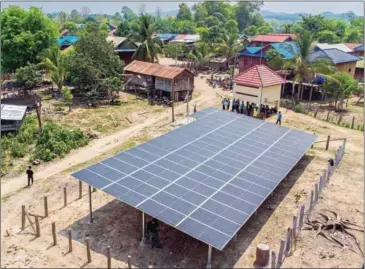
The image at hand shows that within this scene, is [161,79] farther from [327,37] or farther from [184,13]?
[184,13]

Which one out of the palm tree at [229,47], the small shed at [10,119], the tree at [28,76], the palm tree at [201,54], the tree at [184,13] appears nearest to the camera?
the small shed at [10,119]

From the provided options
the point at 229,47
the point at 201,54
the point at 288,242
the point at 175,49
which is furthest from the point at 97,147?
the point at 175,49

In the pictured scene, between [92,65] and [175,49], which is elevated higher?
[92,65]

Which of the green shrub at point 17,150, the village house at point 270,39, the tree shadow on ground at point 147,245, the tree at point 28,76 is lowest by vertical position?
the tree shadow on ground at point 147,245

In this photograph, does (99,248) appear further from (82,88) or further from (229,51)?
(229,51)

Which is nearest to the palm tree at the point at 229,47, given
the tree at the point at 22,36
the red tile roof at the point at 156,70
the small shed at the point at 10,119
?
the red tile roof at the point at 156,70

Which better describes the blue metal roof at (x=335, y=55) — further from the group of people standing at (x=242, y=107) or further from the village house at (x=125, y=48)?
the village house at (x=125, y=48)
